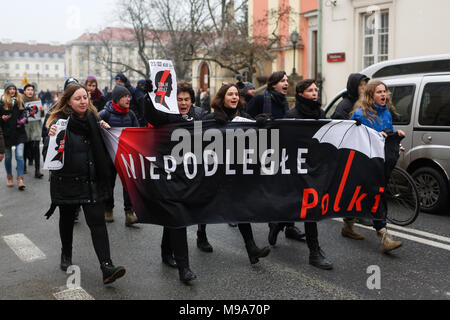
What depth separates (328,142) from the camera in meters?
5.39

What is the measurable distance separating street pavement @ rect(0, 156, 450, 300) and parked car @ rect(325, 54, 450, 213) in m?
0.61

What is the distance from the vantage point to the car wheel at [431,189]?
7391 millimetres

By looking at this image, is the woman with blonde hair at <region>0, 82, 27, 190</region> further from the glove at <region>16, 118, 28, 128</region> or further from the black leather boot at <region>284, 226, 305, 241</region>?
the black leather boot at <region>284, 226, 305, 241</region>

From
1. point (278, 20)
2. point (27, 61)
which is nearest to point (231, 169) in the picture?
point (278, 20)

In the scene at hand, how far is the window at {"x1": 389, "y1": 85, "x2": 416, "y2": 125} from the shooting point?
7.81 meters

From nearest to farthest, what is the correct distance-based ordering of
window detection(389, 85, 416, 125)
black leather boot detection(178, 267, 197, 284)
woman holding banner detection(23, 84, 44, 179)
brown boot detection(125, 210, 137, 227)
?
1. black leather boot detection(178, 267, 197, 284)
2. brown boot detection(125, 210, 137, 227)
3. window detection(389, 85, 416, 125)
4. woman holding banner detection(23, 84, 44, 179)

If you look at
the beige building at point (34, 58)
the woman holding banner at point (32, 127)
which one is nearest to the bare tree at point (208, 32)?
the woman holding banner at point (32, 127)

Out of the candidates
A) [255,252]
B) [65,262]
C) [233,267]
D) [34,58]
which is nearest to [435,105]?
[255,252]

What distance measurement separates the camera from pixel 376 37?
60.0 feet

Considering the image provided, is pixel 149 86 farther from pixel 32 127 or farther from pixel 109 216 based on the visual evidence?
pixel 32 127

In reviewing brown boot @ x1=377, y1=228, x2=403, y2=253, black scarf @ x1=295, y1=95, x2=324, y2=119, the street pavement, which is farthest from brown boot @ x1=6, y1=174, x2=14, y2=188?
brown boot @ x1=377, y1=228, x2=403, y2=253

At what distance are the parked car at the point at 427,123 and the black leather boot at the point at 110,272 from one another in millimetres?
4619

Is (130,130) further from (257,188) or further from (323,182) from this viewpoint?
(323,182)

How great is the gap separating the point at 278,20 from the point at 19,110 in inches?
659
